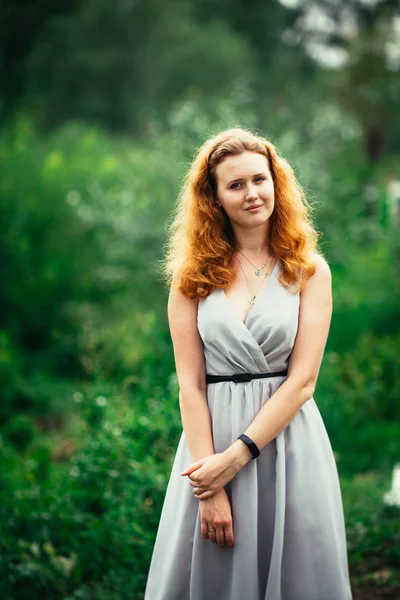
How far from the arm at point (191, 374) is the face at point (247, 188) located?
0.37 metres

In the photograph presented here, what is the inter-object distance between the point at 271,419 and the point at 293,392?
12 centimetres

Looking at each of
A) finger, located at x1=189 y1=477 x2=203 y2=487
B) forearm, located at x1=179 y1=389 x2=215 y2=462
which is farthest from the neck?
finger, located at x1=189 y1=477 x2=203 y2=487

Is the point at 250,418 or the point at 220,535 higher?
the point at 250,418

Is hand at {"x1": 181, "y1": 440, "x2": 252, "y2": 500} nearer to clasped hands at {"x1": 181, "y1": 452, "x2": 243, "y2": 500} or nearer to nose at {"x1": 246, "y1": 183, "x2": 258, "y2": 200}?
clasped hands at {"x1": 181, "y1": 452, "x2": 243, "y2": 500}

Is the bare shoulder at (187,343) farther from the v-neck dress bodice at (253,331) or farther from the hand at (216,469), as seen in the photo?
the hand at (216,469)

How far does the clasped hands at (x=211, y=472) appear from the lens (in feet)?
8.48

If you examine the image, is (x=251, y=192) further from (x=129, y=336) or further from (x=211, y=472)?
(x=129, y=336)

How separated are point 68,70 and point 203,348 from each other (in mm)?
29603

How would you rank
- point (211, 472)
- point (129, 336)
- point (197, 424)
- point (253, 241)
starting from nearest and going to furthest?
point (211, 472), point (197, 424), point (253, 241), point (129, 336)

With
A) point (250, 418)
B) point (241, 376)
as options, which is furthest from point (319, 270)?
point (250, 418)

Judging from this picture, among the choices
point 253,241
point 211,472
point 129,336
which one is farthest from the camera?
point 129,336

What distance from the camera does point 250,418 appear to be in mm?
2686

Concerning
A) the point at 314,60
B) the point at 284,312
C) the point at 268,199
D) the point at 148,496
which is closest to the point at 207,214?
the point at 268,199

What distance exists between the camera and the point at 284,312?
267 cm
